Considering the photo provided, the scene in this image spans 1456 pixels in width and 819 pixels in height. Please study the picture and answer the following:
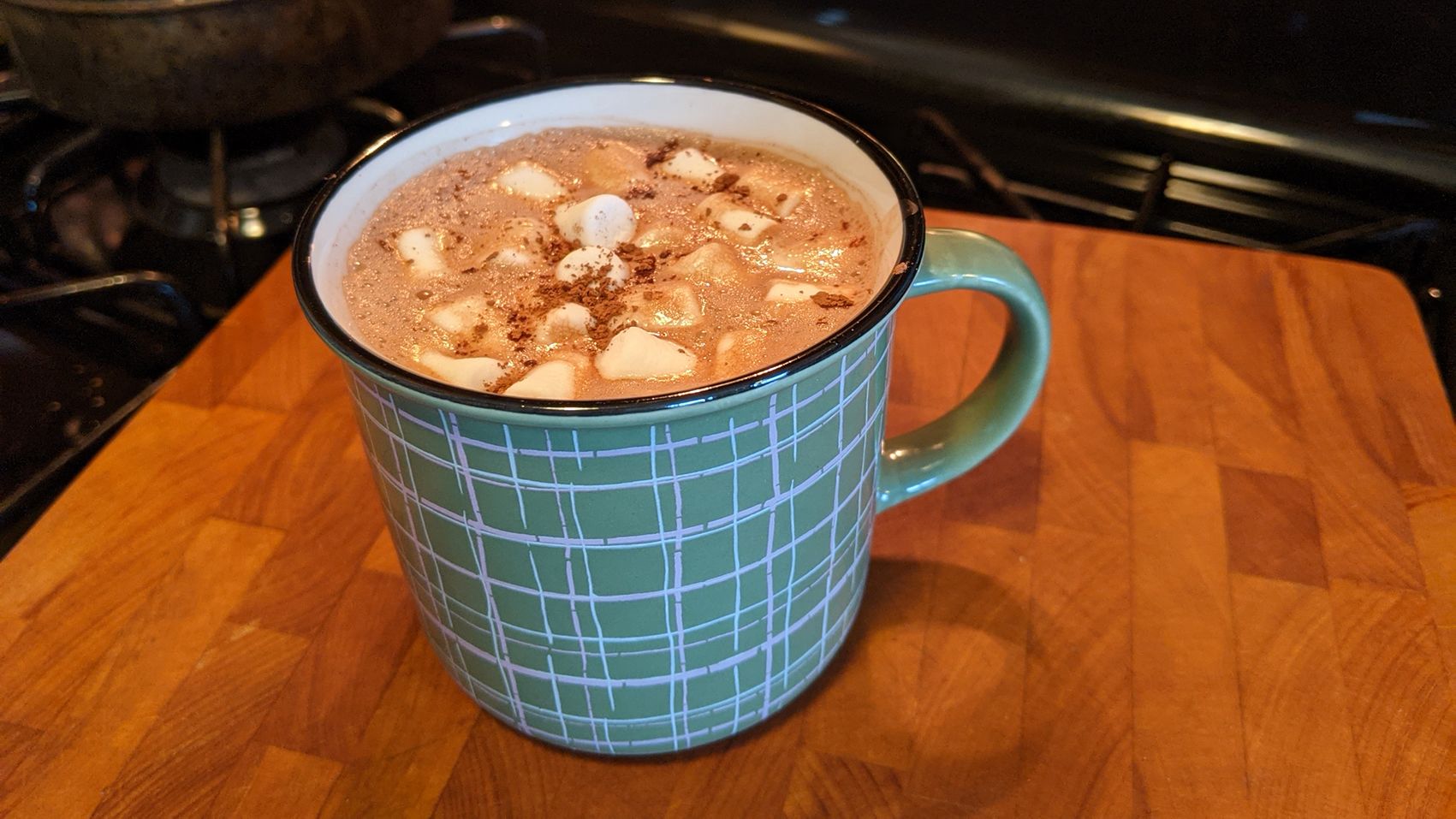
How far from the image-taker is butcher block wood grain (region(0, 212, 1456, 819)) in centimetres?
52

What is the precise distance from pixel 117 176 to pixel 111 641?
0.67 m

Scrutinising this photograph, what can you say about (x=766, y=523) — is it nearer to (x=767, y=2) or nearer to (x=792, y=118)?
(x=792, y=118)

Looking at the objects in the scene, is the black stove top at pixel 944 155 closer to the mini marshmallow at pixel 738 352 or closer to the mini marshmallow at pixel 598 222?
the mini marshmallow at pixel 598 222

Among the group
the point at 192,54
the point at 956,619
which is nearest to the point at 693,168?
the point at 956,619

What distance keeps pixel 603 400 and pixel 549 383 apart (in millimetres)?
62

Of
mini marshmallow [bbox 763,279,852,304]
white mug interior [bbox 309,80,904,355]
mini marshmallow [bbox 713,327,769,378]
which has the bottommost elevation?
mini marshmallow [bbox 713,327,769,378]

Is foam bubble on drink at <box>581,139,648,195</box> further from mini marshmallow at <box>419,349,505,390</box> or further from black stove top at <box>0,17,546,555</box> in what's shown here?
black stove top at <box>0,17,546,555</box>

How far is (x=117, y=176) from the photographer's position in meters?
1.07

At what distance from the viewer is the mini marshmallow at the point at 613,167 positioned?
0.58 m

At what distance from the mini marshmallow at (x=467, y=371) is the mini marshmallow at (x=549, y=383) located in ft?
0.04

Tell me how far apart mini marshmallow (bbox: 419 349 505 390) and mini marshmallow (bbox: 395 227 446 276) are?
83 mm

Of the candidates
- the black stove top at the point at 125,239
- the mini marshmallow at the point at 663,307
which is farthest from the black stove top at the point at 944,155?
the mini marshmallow at the point at 663,307

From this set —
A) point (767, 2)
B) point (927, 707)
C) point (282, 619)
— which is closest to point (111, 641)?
point (282, 619)

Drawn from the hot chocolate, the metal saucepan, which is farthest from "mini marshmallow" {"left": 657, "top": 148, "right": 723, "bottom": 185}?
the metal saucepan
